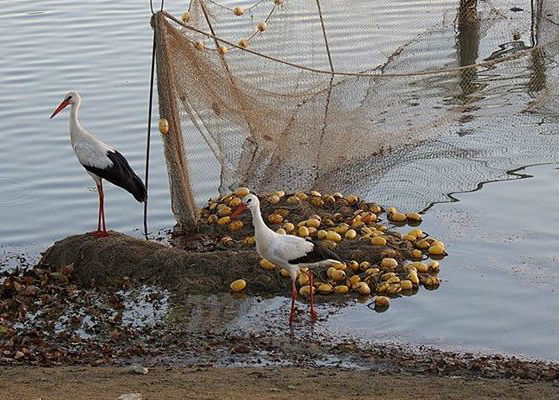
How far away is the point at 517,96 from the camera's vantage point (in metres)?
11.3

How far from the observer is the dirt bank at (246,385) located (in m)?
5.95

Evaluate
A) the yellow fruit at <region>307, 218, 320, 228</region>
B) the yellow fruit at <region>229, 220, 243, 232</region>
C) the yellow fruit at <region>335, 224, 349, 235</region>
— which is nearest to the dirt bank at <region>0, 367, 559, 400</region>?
the yellow fruit at <region>335, 224, 349, 235</region>

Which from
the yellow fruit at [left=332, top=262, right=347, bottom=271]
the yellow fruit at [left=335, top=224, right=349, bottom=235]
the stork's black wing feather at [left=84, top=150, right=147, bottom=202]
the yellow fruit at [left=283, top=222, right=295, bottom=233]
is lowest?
the yellow fruit at [left=332, top=262, right=347, bottom=271]

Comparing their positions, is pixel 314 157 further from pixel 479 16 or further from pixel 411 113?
pixel 479 16

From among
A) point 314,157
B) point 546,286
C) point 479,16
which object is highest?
point 479,16

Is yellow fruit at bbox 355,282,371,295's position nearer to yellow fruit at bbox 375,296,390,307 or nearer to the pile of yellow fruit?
the pile of yellow fruit

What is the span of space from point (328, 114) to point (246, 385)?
4.30 meters

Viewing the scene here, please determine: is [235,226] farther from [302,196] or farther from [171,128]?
[171,128]

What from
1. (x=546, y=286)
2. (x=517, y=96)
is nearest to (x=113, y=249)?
(x=546, y=286)

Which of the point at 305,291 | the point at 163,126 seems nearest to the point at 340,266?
the point at 305,291

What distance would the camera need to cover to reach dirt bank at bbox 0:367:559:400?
5.95 m

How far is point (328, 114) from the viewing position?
1002cm

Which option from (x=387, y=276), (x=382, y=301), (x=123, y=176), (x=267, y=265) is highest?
(x=123, y=176)

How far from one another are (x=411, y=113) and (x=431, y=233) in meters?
1.82
